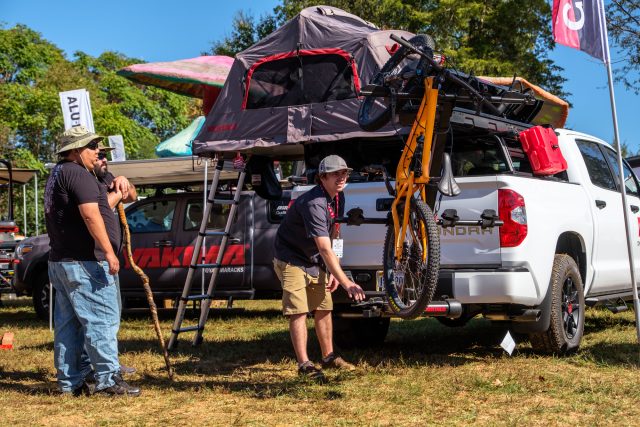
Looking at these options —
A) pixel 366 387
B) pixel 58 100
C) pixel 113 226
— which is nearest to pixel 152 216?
pixel 113 226

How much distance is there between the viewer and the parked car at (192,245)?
1107 centimetres

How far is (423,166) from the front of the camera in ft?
19.1

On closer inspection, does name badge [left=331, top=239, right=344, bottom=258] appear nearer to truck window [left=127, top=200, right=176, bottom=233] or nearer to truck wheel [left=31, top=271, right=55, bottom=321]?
truck window [left=127, top=200, right=176, bottom=233]

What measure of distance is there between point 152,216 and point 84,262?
230 inches

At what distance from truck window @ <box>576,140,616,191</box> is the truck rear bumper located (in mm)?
2046

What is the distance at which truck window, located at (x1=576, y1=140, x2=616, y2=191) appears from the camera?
8203 millimetres

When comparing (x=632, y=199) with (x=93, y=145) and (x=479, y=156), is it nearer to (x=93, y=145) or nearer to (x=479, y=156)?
(x=479, y=156)

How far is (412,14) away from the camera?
1038 inches

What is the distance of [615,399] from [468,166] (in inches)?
93.3

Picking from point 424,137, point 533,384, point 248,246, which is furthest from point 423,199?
point 248,246

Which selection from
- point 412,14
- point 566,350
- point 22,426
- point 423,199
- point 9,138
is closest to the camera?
point 22,426

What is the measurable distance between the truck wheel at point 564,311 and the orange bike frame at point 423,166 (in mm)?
Answer: 1592

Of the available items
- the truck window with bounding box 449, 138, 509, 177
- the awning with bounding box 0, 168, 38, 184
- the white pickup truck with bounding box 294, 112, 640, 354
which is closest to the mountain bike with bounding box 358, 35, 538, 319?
the white pickup truck with bounding box 294, 112, 640, 354

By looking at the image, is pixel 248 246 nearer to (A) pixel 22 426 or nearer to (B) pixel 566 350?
(B) pixel 566 350
